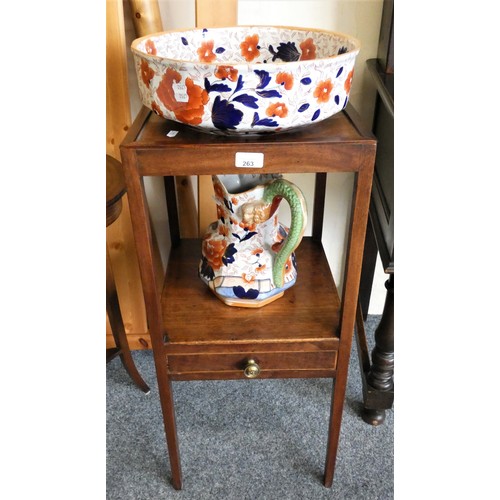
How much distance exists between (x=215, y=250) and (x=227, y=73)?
1.28 ft

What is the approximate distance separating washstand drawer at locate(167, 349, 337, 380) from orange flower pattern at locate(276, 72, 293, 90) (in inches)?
18.5

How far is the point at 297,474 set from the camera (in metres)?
1.08

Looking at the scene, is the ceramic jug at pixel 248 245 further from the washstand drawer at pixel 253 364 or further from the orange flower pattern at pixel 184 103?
Result: the orange flower pattern at pixel 184 103

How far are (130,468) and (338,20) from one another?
1076mm

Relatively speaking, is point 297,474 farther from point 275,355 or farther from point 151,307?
point 151,307

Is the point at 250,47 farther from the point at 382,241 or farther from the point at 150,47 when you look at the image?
the point at 382,241

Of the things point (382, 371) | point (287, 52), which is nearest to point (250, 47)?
point (287, 52)

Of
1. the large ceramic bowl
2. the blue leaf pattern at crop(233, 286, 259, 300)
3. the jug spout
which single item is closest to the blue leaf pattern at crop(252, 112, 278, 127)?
the large ceramic bowl

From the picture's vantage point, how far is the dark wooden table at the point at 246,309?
26.4 inches

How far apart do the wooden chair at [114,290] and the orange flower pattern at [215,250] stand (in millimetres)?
191

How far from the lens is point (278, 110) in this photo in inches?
24.2

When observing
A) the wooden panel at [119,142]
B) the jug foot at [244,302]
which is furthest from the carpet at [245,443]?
the jug foot at [244,302]

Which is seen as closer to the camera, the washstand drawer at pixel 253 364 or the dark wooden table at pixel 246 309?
the dark wooden table at pixel 246 309

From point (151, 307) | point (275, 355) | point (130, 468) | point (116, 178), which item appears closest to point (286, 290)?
point (275, 355)
